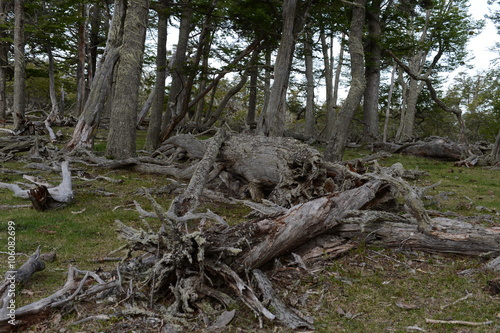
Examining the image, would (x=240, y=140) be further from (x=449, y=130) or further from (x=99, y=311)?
(x=449, y=130)

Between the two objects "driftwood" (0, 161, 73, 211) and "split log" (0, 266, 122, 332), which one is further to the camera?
"driftwood" (0, 161, 73, 211)

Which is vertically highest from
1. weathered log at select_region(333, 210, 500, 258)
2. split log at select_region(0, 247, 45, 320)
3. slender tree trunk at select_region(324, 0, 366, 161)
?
slender tree trunk at select_region(324, 0, 366, 161)

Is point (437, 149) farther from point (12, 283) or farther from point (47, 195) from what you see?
point (12, 283)

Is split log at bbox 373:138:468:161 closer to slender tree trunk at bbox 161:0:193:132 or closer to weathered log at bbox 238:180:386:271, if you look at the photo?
slender tree trunk at bbox 161:0:193:132

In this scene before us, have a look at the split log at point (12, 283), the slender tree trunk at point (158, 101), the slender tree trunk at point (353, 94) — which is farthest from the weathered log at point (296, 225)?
the slender tree trunk at point (158, 101)

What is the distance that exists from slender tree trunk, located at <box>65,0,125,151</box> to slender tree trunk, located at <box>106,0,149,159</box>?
6.13 feet

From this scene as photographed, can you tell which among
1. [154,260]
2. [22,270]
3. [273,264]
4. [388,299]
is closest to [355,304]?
[388,299]

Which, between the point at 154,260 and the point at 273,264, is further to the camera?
the point at 273,264

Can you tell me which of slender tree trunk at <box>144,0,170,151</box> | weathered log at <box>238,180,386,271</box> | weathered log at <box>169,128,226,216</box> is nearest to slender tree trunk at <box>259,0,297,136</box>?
weathered log at <box>169,128,226,216</box>

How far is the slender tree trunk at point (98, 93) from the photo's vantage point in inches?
464

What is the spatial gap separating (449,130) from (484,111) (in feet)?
11.2

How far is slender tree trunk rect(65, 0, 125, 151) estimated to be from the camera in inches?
464

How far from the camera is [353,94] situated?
9953 millimetres

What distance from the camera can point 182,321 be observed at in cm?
311
